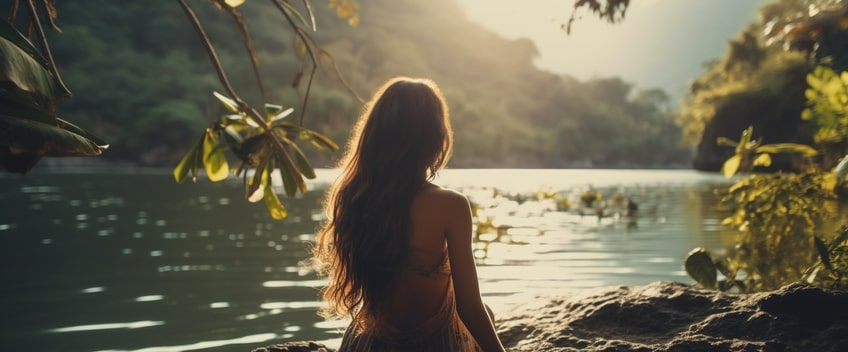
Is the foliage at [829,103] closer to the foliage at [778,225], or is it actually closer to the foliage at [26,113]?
the foliage at [778,225]

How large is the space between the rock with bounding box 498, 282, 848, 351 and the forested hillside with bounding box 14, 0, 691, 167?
52691 millimetres

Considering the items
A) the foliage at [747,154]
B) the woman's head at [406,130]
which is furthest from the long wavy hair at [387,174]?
the foliage at [747,154]

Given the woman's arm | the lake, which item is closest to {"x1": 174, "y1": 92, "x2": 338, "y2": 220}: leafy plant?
the woman's arm

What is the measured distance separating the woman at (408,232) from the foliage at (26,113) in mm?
1113

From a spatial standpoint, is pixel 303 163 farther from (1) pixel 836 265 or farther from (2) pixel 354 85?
(2) pixel 354 85

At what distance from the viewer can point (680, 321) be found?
3.39 m

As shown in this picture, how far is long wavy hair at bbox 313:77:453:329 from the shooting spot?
8.00 feet

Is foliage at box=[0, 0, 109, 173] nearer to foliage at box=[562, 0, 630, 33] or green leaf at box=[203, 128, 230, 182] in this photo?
green leaf at box=[203, 128, 230, 182]

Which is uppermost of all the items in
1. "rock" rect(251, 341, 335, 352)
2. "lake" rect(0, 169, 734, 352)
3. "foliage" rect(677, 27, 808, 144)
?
"foliage" rect(677, 27, 808, 144)

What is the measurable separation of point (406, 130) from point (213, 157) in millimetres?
989

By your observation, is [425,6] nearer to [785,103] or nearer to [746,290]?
[785,103]

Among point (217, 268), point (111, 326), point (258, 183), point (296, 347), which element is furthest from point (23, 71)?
point (217, 268)

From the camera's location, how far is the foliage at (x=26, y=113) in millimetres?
1306

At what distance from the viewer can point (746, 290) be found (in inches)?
198
